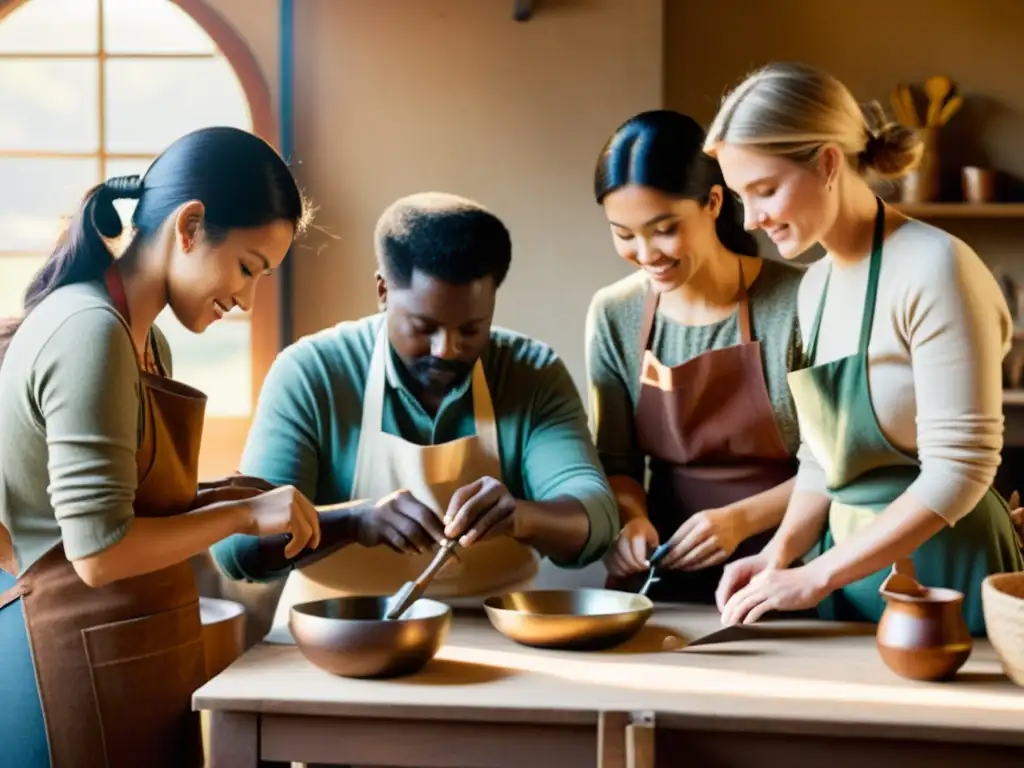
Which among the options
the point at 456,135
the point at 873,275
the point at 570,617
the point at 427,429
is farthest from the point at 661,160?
the point at 456,135

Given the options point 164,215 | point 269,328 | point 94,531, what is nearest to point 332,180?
point 269,328

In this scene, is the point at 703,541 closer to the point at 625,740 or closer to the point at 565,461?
the point at 565,461

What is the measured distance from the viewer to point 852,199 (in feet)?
6.56

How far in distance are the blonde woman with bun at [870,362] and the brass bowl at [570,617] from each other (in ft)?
0.60

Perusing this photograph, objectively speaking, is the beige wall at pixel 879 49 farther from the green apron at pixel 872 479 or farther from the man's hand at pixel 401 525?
the man's hand at pixel 401 525

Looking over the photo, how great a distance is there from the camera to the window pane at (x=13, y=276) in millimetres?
4008

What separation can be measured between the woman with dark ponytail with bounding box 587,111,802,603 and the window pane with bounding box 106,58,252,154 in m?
1.97

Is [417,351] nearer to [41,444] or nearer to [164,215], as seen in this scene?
[164,215]

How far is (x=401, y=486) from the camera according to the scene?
2.23m

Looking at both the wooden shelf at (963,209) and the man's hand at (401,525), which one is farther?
the wooden shelf at (963,209)

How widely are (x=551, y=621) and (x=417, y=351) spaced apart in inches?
22.4

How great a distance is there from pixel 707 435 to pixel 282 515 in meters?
1.05

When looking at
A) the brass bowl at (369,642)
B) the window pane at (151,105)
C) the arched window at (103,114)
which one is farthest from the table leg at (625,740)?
the window pane at (151,105)

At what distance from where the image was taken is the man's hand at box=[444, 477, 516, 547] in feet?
6.42
